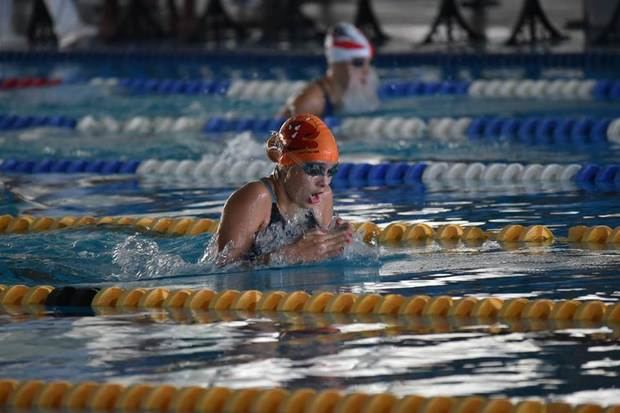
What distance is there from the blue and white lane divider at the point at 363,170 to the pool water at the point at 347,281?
0.34ft

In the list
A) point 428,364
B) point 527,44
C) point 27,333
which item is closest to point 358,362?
point 428,364

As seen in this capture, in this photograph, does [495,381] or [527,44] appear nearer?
[495,381]

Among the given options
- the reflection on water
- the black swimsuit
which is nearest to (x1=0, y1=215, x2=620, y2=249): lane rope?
the black swimsuit

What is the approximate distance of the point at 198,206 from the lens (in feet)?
23.9

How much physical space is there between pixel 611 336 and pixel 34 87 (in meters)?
8.77

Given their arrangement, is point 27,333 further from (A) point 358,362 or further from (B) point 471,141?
(B) point 471,141

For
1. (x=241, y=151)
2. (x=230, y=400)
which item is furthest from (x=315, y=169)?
(x=241, y=151)

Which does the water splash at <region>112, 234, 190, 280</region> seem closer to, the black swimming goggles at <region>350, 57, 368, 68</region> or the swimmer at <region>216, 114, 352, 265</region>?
the swimmer at <region>216, 114, 352, 265</region>

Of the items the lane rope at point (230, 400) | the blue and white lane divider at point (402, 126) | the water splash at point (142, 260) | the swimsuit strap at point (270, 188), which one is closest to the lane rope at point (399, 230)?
the water splash at point (142, 260)

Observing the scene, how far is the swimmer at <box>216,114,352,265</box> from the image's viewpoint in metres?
5.34

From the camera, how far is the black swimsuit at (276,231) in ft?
17.9

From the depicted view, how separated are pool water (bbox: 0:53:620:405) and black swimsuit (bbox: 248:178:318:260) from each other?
0.11 meters

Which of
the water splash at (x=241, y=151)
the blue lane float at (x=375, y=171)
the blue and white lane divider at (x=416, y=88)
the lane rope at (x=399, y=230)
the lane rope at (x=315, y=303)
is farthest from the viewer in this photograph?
the blue and white lane divider at (x=416, y=88)

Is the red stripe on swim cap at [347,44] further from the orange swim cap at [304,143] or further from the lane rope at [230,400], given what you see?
the lane rope at [230,400]
